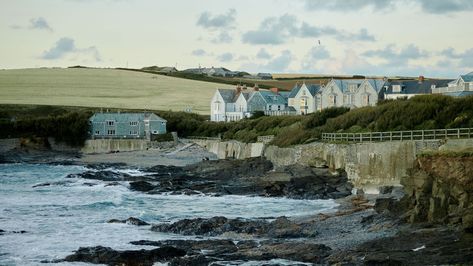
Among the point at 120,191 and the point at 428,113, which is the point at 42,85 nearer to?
the point at 120,191

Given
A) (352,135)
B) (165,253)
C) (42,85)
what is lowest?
(165,253)

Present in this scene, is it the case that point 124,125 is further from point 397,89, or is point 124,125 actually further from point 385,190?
point 385,190

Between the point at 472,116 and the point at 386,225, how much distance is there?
17155 mm

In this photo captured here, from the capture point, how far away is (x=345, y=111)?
5481cm

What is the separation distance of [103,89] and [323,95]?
41.4 m

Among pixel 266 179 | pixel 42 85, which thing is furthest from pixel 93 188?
pixel 42 85

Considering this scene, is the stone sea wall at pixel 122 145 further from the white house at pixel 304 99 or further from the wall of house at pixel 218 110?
the white house at pixel 304 99

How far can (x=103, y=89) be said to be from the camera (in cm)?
10900

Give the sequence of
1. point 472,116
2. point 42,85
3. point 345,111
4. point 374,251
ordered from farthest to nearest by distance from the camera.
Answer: point 42,85 → point 345,111 → point 472,116 → point 374,251

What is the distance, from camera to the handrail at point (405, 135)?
35531 mm

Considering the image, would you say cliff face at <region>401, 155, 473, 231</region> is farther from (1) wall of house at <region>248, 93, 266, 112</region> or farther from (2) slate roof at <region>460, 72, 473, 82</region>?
(1) wall of house at <region>248, 93, 266, 112</region>

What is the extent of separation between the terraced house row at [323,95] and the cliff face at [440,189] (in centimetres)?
3316

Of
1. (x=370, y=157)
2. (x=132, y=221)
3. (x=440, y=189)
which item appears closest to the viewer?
(x=440, y=189)

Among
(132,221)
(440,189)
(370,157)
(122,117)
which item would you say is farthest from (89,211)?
(122,117)
